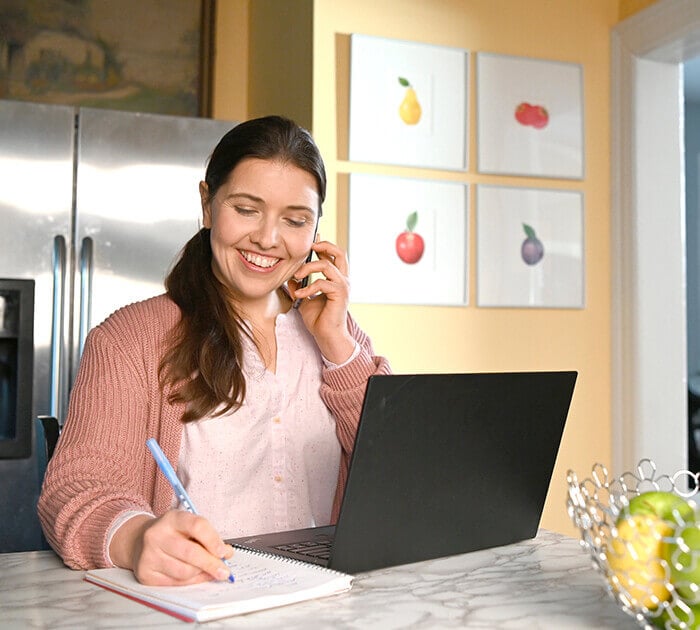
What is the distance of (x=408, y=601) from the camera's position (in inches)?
37.8

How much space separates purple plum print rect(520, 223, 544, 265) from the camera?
126 inches

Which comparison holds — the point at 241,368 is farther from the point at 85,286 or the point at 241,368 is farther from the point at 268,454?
the point at 85,286

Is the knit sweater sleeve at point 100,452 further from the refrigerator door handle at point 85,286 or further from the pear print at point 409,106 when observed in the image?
the pear print at point 409,106

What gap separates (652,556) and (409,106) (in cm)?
242

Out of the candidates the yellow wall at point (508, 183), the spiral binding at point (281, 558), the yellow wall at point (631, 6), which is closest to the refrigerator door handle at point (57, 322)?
the yellow wall at point (508, 183)

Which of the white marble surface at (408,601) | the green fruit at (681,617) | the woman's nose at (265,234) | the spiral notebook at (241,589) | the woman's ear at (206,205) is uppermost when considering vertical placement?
the woman's ear at (206,205)

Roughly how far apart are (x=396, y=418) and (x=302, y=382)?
0.59 m

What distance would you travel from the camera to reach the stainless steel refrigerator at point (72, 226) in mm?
2615

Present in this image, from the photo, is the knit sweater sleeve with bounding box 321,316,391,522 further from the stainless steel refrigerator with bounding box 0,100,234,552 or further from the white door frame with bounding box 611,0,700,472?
the white door frame with bounding box 611,0,700,472

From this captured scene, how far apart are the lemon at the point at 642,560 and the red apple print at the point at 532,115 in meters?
2.58

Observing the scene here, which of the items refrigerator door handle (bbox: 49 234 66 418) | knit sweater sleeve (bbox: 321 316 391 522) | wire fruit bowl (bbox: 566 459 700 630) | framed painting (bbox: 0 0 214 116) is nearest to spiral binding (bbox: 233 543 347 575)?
wire fruit bowl (bbox: 566 459 700 630)

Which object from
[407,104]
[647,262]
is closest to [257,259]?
[407,104]

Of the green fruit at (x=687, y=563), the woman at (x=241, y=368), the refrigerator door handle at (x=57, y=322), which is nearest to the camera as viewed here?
the green fruit at (x=687, y=563)

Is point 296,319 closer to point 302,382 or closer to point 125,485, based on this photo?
point 302,382
